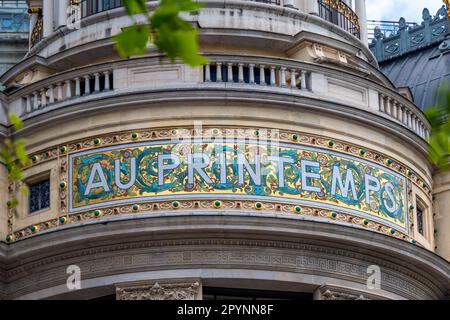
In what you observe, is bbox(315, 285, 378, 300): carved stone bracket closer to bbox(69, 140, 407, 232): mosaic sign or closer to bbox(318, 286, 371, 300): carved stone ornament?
bbox(318, 286, 371, 300): carved stone ornament

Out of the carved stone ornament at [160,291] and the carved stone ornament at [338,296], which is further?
the carved stone ornament at [338,296]

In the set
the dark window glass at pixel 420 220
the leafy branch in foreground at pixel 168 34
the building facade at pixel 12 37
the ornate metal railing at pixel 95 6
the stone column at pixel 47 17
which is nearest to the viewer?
the leafy branch in foreground at pixel 168 34

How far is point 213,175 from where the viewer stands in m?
22.2

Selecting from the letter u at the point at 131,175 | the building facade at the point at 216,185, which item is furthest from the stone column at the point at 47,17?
the letter u at the point at 131,175

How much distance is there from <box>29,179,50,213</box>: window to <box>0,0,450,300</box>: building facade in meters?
0.02

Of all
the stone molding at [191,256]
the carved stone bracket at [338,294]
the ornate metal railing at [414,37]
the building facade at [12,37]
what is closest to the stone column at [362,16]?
the ornate metal railing at [414,37]

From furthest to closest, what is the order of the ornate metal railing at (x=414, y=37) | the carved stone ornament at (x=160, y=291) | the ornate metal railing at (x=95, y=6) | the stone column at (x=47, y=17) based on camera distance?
the ornate metal railing at (x=414, y=37), the stone column at (x=47, y=17), the ornate metal railing at (x=95, y=6), the carved stone ornament at (x=160, y=291)

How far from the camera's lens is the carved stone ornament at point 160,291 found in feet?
71.4

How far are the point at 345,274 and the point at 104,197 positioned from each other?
13.2 ft

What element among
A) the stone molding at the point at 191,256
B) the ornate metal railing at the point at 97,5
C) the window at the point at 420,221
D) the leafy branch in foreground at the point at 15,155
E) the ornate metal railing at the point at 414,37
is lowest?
the leafy branch in foreground at the point at 15,155

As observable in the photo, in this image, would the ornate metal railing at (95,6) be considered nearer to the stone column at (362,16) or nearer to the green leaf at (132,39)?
the stone column at (362,16)

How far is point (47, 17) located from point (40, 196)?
511 centimetres

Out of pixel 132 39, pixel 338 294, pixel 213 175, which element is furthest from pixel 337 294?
pixel 132 39

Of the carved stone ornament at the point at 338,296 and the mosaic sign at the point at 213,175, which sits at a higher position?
the mosaic sign at the point at 213,175
